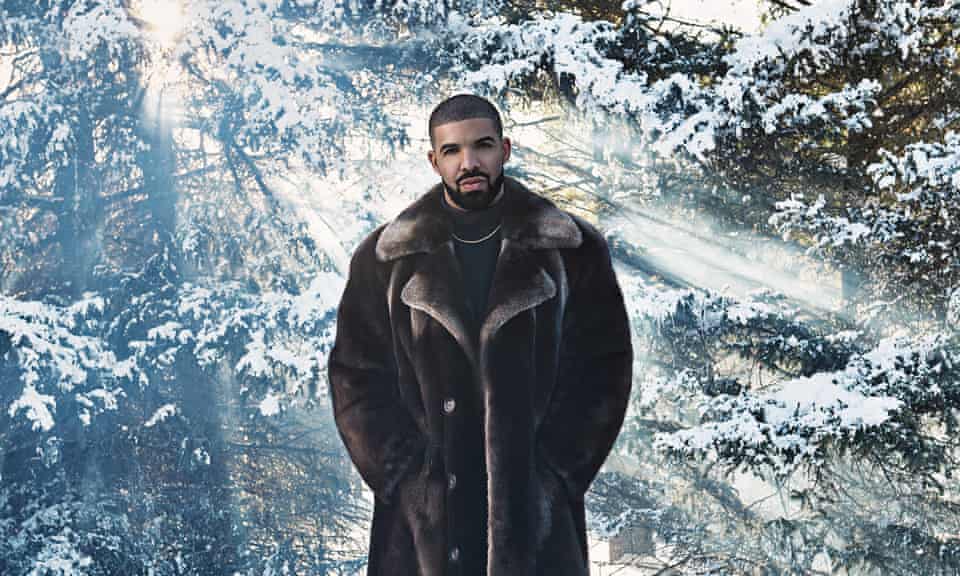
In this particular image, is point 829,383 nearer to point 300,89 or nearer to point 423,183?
point 423,183

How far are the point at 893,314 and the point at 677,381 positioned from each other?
145cm

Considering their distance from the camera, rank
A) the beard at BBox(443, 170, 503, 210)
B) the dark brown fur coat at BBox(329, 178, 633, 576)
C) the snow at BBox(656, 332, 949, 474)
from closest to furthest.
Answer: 1. the dark brown fur coat at BBox(329, 178, 633, 576)
2. the beard at BBox(443, 170, 503, 210)
3. the snow at BBox(656, 332, 949, 474)

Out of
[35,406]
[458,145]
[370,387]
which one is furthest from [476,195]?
[35,406]

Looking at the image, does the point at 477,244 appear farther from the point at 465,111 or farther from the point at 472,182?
the point at 465,111

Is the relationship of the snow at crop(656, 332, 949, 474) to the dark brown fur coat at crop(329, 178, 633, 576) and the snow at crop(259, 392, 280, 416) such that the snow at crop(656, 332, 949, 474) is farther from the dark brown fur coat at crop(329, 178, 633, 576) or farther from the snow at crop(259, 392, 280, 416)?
the dark brown fur coat at crop(329, 178, 633, 576)

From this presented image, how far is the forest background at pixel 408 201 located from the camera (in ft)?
18.6

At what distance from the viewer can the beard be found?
239 centimetres

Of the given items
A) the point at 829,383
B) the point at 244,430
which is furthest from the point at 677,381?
the point at 244,430

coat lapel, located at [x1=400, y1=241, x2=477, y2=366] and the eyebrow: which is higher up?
the eyebrow

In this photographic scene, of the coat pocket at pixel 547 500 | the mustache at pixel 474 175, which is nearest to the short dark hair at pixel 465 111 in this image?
the mustache at pixel 474 175

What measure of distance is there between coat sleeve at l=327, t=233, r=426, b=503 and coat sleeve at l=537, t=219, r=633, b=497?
1.21ft

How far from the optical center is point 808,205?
20.0 feet

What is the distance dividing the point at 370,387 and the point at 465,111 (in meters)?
0.79

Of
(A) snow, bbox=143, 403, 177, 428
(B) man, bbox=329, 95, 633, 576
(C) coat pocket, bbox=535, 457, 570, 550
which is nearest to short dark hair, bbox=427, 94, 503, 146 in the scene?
(B) man, bbox=329, 95, 633, 576
